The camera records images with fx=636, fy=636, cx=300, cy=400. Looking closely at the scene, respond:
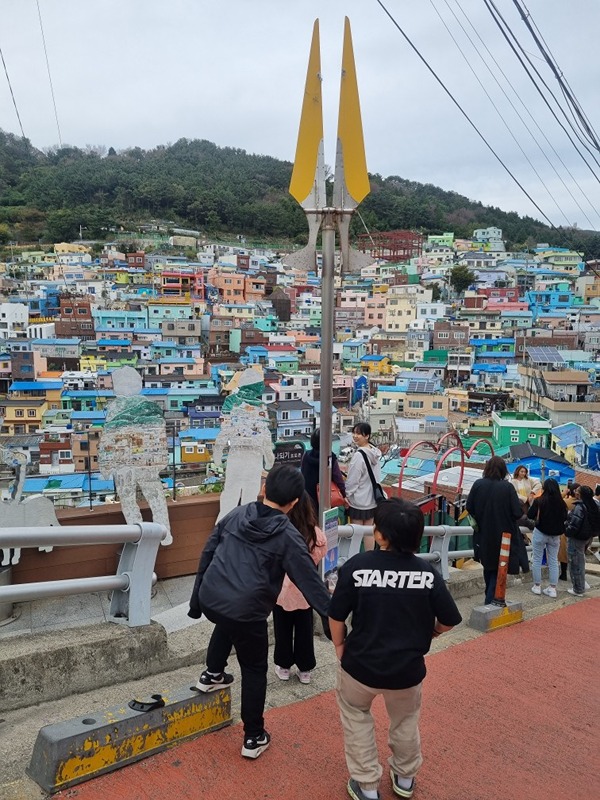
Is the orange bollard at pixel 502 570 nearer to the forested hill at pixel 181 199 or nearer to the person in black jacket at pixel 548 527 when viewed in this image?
the person in black jacket at pixel 548 527

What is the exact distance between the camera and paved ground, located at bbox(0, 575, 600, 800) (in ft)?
7.41

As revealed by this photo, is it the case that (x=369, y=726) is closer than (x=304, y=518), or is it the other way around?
(x=369, y=726)

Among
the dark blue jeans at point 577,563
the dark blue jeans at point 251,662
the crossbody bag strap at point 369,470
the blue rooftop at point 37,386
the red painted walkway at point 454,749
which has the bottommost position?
the blue rooftop at point 37,386

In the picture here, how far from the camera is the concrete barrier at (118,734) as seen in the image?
212cm

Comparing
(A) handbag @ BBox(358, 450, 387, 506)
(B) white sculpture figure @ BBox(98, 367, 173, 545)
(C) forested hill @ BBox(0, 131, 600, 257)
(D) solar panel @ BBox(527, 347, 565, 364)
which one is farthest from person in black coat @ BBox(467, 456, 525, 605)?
(C) forested hill @ BBox(0, 131, 600, 257)

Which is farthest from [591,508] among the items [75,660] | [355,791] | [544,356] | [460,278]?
[460,278]

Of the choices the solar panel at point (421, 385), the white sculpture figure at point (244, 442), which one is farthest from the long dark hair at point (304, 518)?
the solar panel at point (421, 385)

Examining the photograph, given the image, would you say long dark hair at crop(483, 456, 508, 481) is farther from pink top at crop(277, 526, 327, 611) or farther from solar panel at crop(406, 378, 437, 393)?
solar panel at crop(406, 378, 437, 393)

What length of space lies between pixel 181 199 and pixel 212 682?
328 feet

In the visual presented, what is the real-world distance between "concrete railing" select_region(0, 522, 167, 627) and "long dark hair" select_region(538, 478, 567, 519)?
11.1 ft

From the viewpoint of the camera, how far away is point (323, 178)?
3.26 meters

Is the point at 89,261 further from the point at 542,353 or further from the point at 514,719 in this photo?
the point at 514,719

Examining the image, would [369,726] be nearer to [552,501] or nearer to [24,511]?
[24,511]

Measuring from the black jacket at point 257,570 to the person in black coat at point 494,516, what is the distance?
2417 mm
